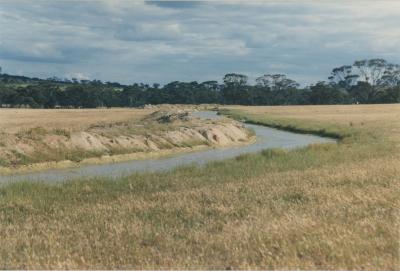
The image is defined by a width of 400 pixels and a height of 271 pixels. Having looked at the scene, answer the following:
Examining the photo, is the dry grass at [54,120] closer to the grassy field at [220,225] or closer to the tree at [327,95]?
the grassy field at [220,225]

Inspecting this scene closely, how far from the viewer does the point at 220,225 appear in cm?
1123

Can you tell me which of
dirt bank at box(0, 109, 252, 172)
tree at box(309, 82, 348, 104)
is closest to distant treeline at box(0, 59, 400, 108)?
tree at box(309, 82, 348, 104)

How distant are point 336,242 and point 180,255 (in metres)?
2.43

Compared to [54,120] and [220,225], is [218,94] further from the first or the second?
[220,225]

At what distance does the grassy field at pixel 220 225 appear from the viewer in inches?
342

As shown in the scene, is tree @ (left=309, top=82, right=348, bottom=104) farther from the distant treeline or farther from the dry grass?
the dry grass

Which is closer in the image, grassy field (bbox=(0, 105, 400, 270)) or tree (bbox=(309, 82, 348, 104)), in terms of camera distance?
grassy field (bbox=(0, 105, 400, 270))

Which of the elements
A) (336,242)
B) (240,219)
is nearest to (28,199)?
(240,219)

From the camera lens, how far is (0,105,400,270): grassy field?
869 centimetres

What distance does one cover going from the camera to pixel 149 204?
1445cm

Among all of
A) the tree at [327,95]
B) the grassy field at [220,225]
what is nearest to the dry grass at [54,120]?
the grassy field at [220,225]

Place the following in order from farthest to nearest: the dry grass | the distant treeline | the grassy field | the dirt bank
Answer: the distant treeline
the dry grass
the dirt bank
the grassy field

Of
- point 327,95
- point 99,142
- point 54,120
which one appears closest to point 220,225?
point 99,142

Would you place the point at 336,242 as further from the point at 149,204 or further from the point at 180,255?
the point at 149,204
